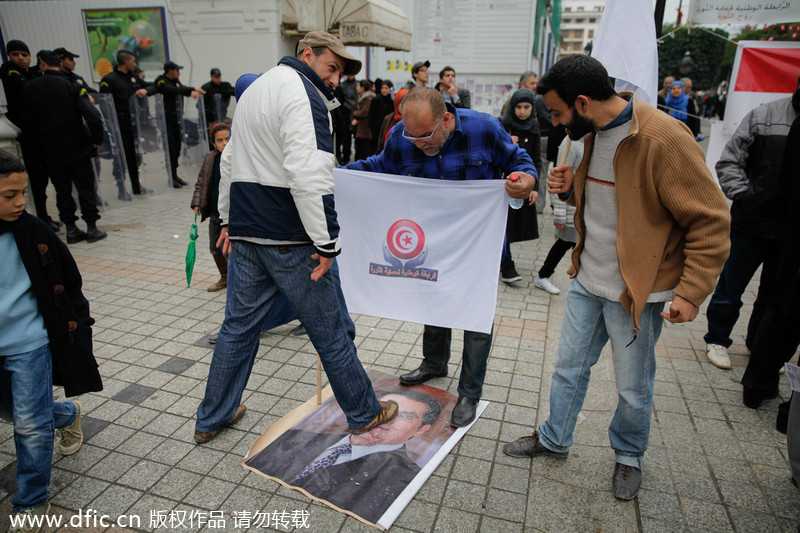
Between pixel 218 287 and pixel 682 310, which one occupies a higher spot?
pixel 682 310

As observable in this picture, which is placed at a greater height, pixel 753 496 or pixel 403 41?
pixel 403 41

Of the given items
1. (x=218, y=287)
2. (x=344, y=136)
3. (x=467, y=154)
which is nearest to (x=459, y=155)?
(x=467, y=154)

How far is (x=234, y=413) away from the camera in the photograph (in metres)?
3.11

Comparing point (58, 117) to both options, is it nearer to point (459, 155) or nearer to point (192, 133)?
point (192, 133)

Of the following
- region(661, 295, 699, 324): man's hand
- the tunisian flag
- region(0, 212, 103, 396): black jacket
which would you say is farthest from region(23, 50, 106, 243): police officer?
the tunisian flag

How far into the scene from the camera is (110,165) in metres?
8.84

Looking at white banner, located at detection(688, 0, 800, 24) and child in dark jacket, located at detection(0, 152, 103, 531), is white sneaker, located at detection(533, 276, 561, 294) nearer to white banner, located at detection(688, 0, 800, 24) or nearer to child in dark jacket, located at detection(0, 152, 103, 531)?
white banner, located at detection(688, 0, 800, 24)

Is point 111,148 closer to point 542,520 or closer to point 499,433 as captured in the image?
point 499,433

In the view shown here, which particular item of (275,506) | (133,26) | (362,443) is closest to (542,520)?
(362,443)

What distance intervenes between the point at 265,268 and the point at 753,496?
269cm

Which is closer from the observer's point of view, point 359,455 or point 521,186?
point 521,186

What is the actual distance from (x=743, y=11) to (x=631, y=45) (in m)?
3.49

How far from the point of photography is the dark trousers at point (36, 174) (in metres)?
6.94

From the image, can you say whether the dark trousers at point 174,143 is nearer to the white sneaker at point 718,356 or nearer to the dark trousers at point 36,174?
the dark trousers at point 36,174
